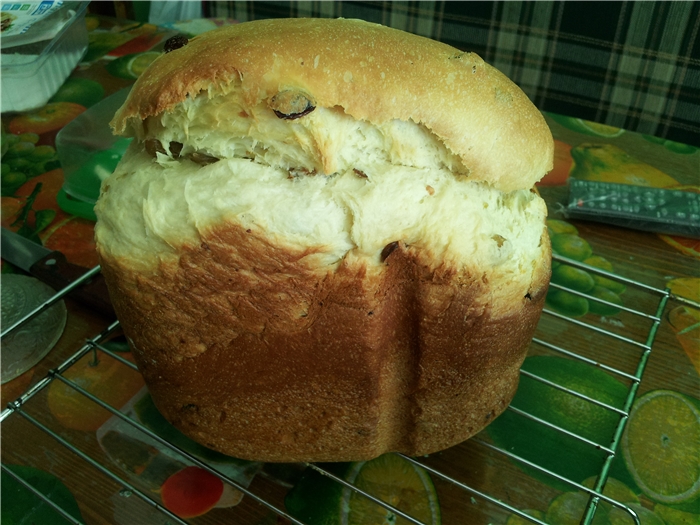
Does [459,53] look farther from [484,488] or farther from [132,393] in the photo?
[132,393]

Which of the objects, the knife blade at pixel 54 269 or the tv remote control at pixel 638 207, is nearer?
the knife blade at pixel 54 269

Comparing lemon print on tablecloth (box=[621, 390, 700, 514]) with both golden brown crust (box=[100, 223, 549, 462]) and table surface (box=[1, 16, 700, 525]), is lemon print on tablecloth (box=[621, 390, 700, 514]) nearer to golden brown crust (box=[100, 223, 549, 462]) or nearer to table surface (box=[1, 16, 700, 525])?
table surface (box=[1, 16, 700, 525])

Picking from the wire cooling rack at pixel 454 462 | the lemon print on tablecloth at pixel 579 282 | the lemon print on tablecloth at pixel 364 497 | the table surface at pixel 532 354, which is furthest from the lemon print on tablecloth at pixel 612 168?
the lemon print on tablecloth at pixel 364 497

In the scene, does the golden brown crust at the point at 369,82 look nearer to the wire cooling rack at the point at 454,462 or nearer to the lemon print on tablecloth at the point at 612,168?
the wire cooling rack at the point at 454,462

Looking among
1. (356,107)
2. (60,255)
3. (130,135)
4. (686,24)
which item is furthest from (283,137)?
(686,24)

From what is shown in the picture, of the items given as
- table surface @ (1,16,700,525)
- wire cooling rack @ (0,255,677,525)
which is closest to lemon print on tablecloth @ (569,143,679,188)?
table surface @ (1,16,700,525)

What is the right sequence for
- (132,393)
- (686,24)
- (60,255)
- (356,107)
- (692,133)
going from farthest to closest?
1. (692,133)
2. (686,24)
3. (60,255)
4. (132,393)
5. (356,107)
